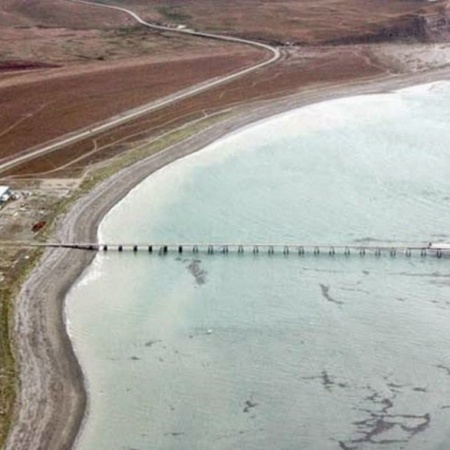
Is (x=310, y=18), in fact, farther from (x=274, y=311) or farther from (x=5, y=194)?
(x=274, y=311)

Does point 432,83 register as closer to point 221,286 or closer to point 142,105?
point 142,105

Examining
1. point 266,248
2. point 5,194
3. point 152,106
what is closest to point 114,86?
point 152,106

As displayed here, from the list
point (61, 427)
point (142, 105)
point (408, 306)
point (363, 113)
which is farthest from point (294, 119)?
point (61, 427)

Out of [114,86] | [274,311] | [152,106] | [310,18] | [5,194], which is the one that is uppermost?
[310,18]

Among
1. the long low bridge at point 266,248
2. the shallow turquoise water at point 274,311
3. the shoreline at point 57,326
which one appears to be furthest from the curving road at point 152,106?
the long low bridge at point 266,248

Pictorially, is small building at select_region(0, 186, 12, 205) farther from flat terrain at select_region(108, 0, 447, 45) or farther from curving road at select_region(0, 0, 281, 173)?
flat terrain at select_region(108, 0, 447, 45)

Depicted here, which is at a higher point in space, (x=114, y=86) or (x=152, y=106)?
(x=114, y=86)
